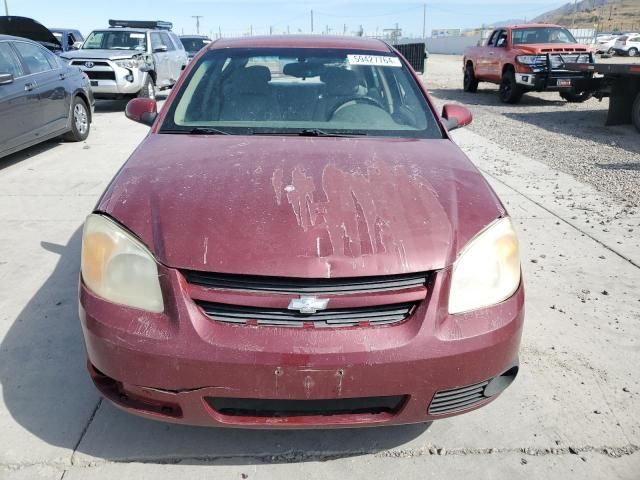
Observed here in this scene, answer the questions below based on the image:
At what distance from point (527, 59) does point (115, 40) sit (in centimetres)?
983

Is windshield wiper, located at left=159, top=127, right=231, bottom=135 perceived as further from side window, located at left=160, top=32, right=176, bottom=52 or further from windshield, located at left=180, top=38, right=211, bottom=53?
windshield, located at left=180, top=38, right=211, bottom=53

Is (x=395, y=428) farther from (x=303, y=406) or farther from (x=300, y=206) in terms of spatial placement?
(x=300, y=206)

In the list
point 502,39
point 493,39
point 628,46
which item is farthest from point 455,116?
point 628,46

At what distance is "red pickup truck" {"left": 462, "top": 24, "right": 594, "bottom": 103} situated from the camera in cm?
1262

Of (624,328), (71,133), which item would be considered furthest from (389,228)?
(71,133)

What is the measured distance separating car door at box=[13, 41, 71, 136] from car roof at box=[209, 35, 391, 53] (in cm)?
481

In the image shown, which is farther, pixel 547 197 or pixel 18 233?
pixel 547 197

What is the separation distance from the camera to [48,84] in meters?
7.82

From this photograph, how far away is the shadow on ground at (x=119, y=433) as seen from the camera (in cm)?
235

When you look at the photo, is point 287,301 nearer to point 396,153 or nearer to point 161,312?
point 161,312

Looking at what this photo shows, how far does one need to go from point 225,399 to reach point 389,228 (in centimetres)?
86

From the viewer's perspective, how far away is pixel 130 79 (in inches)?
484

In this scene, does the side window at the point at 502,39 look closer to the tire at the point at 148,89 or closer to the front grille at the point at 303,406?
the tire at the point at 148,89

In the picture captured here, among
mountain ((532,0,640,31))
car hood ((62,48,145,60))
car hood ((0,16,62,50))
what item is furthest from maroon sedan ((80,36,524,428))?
mountain ((532,0,640,31))
